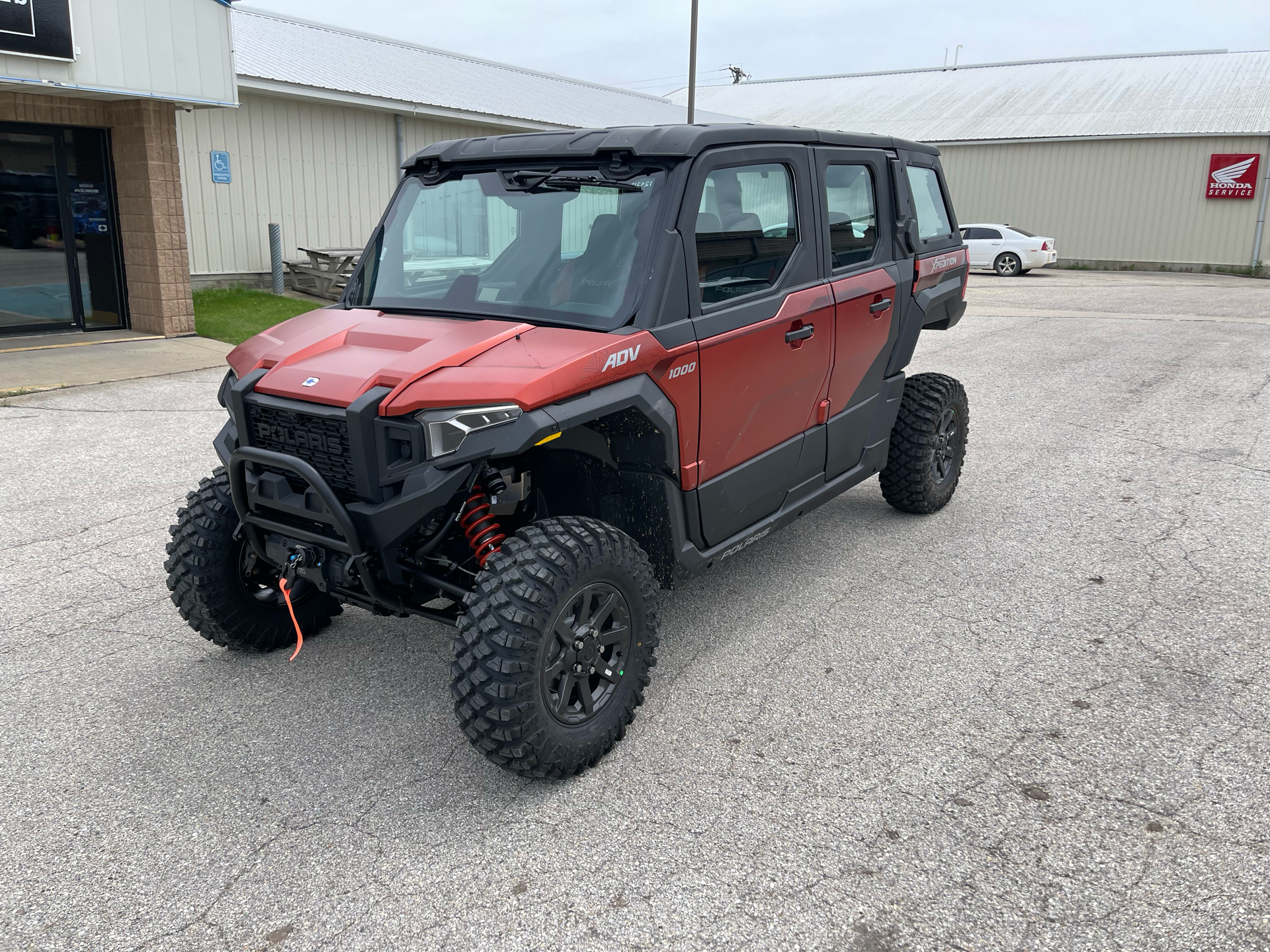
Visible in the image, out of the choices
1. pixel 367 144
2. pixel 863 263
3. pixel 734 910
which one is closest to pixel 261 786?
pixel 734 910

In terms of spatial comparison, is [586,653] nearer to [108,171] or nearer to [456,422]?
[456,422]

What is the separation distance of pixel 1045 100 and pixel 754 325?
1388 inches

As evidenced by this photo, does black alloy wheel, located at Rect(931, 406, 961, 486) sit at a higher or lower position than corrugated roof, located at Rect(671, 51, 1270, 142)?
lower

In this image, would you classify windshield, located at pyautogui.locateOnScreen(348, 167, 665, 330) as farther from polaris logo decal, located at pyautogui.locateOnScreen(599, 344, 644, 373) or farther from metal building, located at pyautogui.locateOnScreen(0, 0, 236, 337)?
metal building, located at pyautogui.locateOnScreen(0, 0, 236, 337)

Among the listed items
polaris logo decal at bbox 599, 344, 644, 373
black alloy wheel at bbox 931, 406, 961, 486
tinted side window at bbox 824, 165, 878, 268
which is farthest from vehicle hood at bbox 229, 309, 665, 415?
black alloy wheel at bbox 931, 406, 961, 486

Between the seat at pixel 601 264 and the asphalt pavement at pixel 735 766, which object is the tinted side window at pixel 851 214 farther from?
the asphalt pavement at pixel 735 766

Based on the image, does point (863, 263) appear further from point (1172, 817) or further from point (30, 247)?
point (30, 247)

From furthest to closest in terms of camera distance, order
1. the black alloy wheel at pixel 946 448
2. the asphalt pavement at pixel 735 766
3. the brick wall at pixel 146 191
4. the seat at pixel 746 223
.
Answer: the brick wall at pixel 146 191, the black alloy wheel at pixel 946 448, the seat at pixel 746 223, the asphalt pavement at pixel 735 766

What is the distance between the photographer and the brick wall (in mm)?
11406

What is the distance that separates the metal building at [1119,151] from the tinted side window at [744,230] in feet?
99.0

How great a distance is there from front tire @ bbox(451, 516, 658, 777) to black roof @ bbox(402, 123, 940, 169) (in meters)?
1.44

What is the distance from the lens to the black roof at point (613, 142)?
146 inches

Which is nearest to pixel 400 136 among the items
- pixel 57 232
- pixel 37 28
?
pixel 57 232

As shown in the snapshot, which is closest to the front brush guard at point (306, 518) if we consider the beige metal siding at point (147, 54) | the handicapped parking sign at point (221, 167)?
the beige metal siding at point (147, 54)
